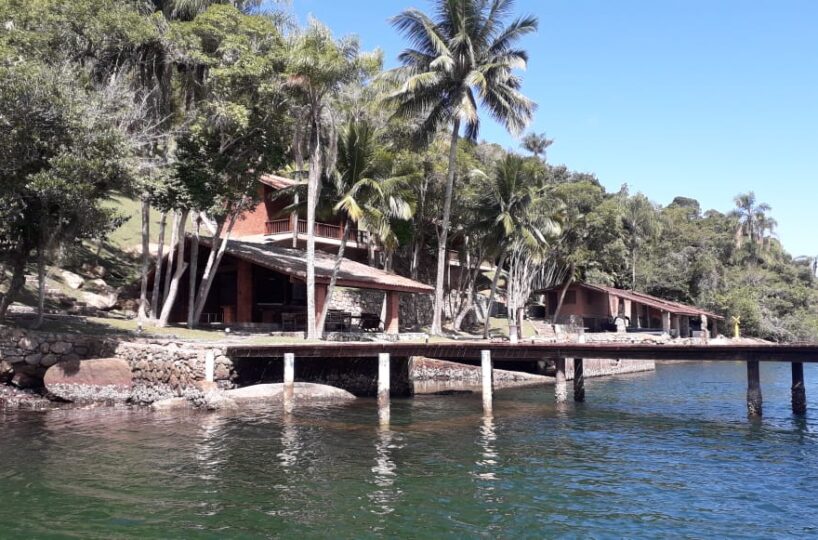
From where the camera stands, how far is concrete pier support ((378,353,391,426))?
19.6 metres

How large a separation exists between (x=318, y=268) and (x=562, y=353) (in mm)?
15616

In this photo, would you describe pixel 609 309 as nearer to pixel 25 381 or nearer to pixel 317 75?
pixel 317 75

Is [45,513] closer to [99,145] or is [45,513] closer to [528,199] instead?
[99,145]

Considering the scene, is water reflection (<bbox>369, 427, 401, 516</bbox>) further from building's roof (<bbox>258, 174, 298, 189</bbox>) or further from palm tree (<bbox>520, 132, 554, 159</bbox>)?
palm tree (<bbox>520, 132, 554, 159</bbox>)

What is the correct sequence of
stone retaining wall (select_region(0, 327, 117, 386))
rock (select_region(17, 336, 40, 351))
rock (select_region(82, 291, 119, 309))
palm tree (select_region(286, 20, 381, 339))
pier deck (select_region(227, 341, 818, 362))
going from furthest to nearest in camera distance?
rock (select_region(82, 291, 119, 309)) < palm tree (select_region(286, 20, 381, 339)) < rock (select_region(17, 336, 40, 351)) < stone retaining wall (select_region(0, 327, 117, 386)) < pier deck (select_region(227, 341, 818, 362))

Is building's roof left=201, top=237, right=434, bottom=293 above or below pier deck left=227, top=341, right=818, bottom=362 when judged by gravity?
above

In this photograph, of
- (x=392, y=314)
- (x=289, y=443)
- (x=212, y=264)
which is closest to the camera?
(x=289, y=443)

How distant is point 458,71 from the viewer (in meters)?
35.0

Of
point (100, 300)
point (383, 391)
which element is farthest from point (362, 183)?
point (100, 300)

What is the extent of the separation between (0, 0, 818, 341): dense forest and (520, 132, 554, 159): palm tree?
22.2 meters

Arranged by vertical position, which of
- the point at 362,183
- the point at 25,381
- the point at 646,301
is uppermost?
the point at 362,183

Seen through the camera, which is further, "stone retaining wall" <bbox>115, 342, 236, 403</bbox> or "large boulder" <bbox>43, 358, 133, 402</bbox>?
"stone retaining wall" <bbox>115, 342, 236, 403</bbox>

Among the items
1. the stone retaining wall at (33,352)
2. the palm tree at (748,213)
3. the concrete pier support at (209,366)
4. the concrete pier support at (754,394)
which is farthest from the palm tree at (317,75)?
the palm tree at (748,213)

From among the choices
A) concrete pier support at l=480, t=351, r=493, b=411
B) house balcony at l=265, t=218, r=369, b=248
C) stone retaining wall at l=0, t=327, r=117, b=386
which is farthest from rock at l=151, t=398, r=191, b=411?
house balcony at l=265, t=218, r=369, b=248
